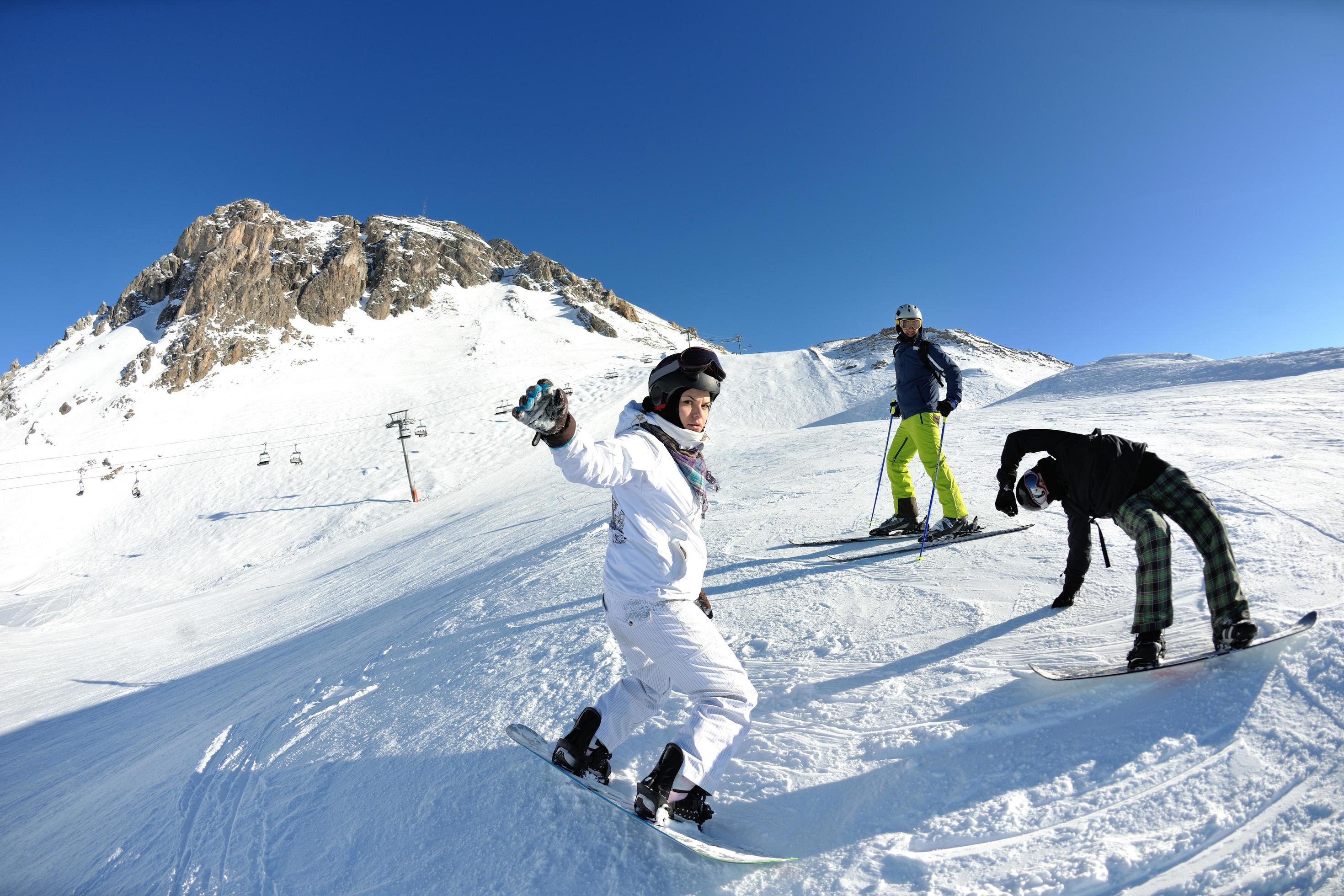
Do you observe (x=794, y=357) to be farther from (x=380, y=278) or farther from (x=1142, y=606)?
(x=380, y=278)

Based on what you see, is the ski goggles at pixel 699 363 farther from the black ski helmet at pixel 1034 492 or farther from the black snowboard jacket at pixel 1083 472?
the black ski helmet at pixel 1034 492

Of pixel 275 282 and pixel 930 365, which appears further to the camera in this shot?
pixel 275 282

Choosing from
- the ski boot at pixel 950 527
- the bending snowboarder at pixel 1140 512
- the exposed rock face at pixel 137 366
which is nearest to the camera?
the bending snowboarder at pixel 1140 512

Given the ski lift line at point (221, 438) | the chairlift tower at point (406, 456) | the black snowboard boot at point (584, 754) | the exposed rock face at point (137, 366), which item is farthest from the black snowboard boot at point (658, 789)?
the exposed rock face at point (137, 366)

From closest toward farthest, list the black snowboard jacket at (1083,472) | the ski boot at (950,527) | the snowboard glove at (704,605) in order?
the snowboard glove at (704,605)
the black snowboard jacket at (1083,472)
the ski boot at (950,527)

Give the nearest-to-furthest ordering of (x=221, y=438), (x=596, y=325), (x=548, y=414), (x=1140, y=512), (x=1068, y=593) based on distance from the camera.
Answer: (x=548, y=414)
(x=1140, y=512)
(x=1068, y=593)
(x=221, y=438)
(x=596, y=325)

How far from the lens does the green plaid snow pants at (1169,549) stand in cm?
261

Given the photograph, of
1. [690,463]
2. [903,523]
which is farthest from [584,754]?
[903,523]

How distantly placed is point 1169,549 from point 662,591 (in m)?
2.45

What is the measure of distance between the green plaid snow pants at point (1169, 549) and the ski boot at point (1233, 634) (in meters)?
0.04

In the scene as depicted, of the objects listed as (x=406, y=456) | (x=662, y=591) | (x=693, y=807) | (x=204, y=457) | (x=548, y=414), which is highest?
(x=204, y=457)

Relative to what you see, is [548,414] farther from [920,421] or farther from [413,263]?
[413,263]

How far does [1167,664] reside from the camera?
100 inches

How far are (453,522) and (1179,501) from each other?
46.0 feet
